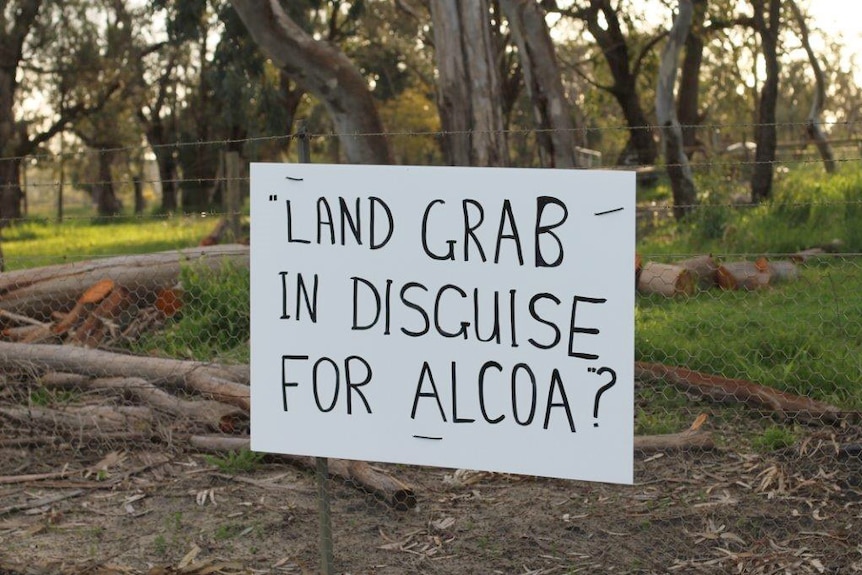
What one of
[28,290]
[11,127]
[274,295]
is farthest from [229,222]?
[11,127]

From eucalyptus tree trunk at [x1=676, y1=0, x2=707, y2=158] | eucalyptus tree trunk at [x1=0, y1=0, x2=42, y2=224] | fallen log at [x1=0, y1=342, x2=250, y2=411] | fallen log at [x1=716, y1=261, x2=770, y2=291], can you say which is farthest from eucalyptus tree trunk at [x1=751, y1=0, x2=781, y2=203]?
eucalyptus tree trunk at [x1=0, y1=0, x2=42, y2=224]

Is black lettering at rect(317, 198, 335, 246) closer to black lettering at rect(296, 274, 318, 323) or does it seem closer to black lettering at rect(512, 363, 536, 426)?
black lettering at rect(296, 274, 318, 323)

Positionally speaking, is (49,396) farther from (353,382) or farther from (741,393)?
(741,393)

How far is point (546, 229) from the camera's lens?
328 centimetres

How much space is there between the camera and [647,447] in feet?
16.6

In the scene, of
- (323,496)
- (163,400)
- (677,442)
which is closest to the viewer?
(323,496)

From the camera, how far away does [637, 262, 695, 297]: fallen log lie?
268 inches

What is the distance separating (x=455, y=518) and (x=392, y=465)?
682mm

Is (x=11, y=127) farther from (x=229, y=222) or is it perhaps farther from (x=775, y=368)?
(x=775, y=368)

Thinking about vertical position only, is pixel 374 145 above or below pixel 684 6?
below

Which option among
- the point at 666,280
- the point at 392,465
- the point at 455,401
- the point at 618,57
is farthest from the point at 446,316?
the point at 618,57

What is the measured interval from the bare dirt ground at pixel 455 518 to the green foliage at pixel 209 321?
5.31 feet

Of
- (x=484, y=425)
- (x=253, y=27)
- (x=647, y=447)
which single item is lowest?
(x=647, y=447)

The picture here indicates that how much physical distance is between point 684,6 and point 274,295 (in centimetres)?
1234
